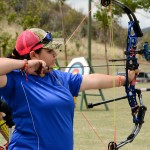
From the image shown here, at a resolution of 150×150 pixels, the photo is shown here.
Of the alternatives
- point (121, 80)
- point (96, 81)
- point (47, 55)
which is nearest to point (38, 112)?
point (47, 55)

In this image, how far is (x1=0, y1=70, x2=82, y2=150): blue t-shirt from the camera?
8.04 ft

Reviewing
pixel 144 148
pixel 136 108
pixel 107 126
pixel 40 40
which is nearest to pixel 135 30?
pixel 136 108

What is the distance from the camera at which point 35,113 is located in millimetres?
2449

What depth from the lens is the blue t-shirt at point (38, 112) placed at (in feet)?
8.04

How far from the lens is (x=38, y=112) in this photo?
8.02ft

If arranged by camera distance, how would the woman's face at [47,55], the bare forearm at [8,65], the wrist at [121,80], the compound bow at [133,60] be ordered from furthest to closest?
the compound bow at [133,60], the wrist at [121,80], the woman's face at [47,55], the bare forearm at [8,65]

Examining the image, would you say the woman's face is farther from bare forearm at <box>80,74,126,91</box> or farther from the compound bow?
the compound bow

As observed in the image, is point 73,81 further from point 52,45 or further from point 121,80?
point 121,80

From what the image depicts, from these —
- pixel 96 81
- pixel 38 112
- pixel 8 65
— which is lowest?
pixel 38 112

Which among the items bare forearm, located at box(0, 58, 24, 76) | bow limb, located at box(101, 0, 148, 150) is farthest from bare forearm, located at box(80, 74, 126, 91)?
bare forearm, located at box(0, 58, 24, 76)

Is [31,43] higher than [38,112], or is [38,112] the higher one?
[31,43]

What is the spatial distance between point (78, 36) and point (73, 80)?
3763cm

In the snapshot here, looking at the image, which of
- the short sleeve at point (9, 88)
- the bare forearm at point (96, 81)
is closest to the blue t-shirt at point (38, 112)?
the short sleeve at point (9, 88)

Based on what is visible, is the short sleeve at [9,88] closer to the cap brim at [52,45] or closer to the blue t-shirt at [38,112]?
the blue t-shirt at [38,112]
